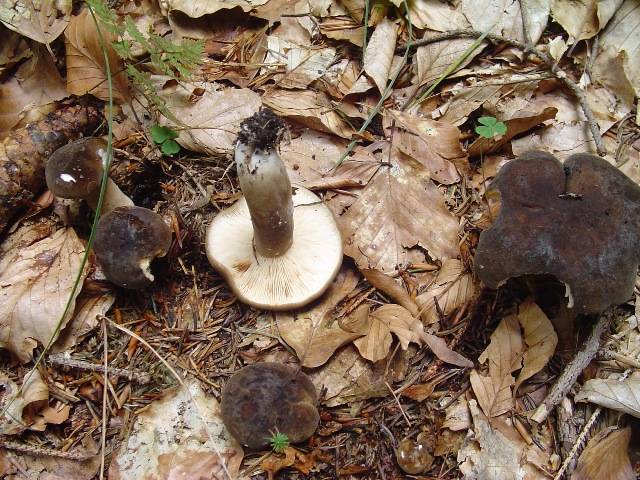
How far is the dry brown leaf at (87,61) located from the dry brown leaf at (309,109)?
3.03ft

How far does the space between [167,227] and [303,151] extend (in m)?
0.91

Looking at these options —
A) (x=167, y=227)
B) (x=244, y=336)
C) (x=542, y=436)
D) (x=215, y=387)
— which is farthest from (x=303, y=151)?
(x=542, y=436)

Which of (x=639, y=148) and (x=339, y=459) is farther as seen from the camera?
(x=639, y=148)

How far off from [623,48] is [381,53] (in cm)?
151

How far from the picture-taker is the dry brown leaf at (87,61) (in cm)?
307

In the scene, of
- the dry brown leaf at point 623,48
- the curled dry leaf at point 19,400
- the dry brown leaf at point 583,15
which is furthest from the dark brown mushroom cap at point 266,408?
the dry brown leaf at point 583,15

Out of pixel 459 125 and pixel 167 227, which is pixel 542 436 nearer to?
pixel 459 125

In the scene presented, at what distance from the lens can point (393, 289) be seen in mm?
2654

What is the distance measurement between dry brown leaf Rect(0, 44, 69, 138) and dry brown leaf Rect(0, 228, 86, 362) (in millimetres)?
828

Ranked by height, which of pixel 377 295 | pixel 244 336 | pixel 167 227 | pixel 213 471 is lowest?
pixel 213 471

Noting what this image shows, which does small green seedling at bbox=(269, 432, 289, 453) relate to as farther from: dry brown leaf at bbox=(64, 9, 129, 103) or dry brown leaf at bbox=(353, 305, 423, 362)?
dry brown leaf at bbox=(64, 9, 129, 103)

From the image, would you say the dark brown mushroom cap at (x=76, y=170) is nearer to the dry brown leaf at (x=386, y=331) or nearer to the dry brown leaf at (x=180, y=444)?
the dry brown leaf at (x=180, y=444)

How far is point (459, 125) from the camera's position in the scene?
10.1 ft

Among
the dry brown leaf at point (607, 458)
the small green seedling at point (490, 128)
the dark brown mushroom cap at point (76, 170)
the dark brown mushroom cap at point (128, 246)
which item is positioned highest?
the small green seedling at point (490, 128)
